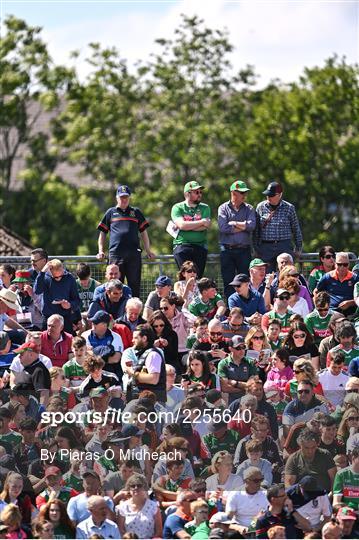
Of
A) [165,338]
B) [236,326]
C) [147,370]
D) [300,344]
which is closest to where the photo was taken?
[147,370]

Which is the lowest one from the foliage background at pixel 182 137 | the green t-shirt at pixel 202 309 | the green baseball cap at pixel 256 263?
the green t-shirt at pixel 202 309

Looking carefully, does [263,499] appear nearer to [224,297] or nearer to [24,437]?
[24,437]

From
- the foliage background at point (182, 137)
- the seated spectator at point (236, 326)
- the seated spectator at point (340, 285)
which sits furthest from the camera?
the foliage background at point (182, 137)

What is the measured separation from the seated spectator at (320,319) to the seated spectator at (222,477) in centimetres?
287

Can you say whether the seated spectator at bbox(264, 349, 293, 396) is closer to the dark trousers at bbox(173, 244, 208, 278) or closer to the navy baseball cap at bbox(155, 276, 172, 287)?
the navy baseball cap at bbox(155, 276, 172, 287)

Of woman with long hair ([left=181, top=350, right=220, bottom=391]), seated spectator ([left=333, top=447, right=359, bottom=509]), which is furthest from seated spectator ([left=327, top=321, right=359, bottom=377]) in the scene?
seated spectator ([left=333, top=447, right=359, bottom=509])

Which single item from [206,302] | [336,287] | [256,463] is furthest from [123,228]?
[256,463]

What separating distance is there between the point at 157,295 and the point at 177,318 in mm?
599

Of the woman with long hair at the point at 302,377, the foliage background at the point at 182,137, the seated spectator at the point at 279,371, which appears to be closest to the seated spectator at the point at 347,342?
the seated spectator at the point at 279,371

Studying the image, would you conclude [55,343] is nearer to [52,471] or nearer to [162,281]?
[162,281]

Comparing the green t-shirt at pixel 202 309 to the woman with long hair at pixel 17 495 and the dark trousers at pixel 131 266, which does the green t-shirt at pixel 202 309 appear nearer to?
the dark trousers at pixel 131 266

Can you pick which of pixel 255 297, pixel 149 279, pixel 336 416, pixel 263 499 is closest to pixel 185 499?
pixel 263 499

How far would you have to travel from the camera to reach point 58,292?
20.3 metres

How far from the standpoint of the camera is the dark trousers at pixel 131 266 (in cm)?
2125
